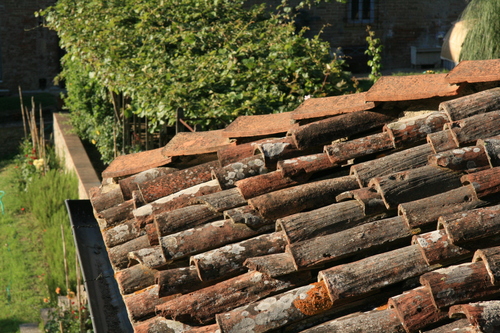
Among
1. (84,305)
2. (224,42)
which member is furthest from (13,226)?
(224,42)

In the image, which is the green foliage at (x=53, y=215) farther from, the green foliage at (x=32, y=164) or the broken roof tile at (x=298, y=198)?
the broken roof tile at (x=298, y=198)

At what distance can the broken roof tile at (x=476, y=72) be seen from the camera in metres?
2.87

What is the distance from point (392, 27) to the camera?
22141mm

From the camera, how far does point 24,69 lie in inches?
834

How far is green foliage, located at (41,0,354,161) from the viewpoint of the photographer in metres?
5.98

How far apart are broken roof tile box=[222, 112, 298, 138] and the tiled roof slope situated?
0.01 m

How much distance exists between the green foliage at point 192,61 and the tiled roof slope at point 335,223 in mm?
2459

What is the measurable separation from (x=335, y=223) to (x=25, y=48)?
2067cm

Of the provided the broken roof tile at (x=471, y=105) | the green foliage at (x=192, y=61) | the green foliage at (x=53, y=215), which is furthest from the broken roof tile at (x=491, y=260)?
the green foliage at (x=53, y=215)

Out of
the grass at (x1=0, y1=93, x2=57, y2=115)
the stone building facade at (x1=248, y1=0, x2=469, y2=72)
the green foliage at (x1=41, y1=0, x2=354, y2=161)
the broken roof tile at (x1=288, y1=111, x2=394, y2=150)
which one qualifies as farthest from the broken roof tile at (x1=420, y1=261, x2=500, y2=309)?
the stone building facade at (x1=248, y1=0, x2=469, y2=72)

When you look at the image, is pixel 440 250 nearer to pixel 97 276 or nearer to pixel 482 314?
pixel 482 314

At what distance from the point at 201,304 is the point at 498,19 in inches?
177

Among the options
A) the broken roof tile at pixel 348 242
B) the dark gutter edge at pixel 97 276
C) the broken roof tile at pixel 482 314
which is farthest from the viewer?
the dark gutter edge at pixel 97 276

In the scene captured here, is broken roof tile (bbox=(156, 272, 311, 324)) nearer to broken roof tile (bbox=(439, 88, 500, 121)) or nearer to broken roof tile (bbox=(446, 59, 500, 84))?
broken roof tile (bbox=(439, 88, 500, 121))
